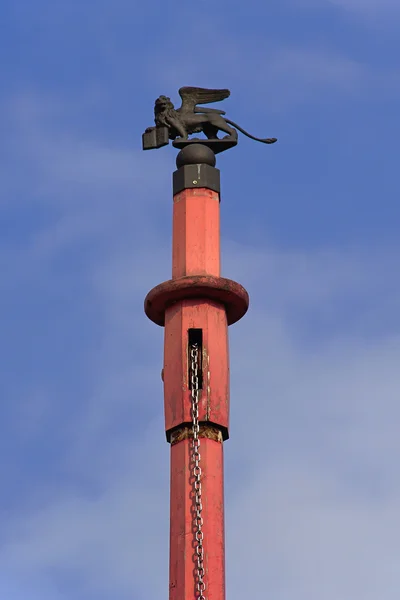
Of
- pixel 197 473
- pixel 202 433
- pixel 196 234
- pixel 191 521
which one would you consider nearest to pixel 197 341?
pixel 202 433

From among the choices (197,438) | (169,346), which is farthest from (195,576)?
(169,346)

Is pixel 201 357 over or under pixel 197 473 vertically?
over

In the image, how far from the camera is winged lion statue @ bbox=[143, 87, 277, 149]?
60.2 feet

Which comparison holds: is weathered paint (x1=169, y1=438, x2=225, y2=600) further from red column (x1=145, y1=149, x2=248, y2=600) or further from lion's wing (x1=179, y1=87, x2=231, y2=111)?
lion's wing (x1=179, y1=87, x2=231, y2=111)

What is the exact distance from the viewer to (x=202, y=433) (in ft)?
53.8

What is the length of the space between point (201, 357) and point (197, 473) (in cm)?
126

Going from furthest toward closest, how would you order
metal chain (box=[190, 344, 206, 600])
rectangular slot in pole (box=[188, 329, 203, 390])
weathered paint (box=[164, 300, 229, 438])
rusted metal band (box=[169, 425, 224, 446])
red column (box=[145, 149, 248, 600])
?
rectangular slot in pole (box=[188, 329, 203, 390]), weathered paint (box=[164, 300, 229, 438]), rusted metal band (box=[169, 425, 224, 446]), red column (box=[145, 149, 248, 600]), metal chain (box=[190, 344, 206, 600])

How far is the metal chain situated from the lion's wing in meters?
3.13

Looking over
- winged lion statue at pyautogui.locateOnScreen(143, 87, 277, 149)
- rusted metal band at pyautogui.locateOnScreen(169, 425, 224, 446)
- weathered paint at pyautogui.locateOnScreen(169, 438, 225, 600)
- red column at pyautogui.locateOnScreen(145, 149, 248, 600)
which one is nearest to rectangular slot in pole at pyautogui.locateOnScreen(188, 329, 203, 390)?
red column at pyautogui.locateOnScreen(145, 149, 248, 600)

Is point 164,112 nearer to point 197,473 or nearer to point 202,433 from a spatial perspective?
point 202,433

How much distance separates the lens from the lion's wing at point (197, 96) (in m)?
18.6

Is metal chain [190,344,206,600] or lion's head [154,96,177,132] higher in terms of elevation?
lion's head [154,96,177,132]

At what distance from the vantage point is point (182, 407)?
16.5 metres

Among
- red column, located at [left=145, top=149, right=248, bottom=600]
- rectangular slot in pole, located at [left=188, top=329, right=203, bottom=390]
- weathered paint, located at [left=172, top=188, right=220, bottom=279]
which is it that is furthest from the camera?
weathered paint, located at [left=172, top=188, right=220, bottom=279]
